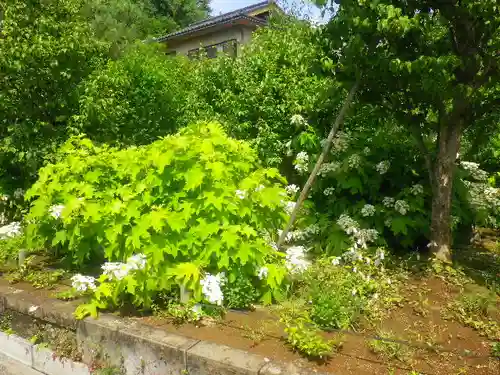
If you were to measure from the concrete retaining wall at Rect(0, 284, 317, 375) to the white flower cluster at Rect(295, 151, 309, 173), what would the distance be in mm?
2990

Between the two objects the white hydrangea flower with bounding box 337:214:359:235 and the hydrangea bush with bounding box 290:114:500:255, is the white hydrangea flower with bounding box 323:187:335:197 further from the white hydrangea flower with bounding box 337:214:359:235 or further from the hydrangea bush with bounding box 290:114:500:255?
the white hydrangea flower with bounding box 337:214:359:235

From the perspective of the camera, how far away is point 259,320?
340 centimetres

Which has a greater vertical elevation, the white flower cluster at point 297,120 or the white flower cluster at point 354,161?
the white flower cluster at point 297,120

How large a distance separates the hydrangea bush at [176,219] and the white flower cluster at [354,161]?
141cm

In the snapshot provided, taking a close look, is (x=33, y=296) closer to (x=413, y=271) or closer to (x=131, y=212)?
(x=131, y=212)

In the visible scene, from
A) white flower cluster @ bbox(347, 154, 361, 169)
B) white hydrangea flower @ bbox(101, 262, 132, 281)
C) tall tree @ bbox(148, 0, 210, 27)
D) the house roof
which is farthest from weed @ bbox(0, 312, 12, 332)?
tall tree @ bbox(148, 0, 210, 27)

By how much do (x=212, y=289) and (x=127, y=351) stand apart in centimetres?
72

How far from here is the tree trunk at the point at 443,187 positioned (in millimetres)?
4402

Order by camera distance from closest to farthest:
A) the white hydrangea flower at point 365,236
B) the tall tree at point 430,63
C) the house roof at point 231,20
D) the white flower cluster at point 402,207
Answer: the tall tree at point 430,63, the white hydrangea flower at point 365,236, the white flower cluster at point 402,207, the house roof at point 231,20

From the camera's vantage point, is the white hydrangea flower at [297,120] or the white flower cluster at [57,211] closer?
the white flower cluster at [57,211]

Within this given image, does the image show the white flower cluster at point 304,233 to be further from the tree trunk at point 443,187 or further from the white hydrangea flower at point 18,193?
the white hydrangea flower at point 18,193

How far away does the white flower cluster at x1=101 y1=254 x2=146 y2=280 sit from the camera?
335 centimetres

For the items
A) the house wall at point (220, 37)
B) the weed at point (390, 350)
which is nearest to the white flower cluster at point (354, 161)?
the weed at point (390, 350)

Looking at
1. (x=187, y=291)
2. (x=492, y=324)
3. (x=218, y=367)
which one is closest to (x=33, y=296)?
(x=187, y=291)
